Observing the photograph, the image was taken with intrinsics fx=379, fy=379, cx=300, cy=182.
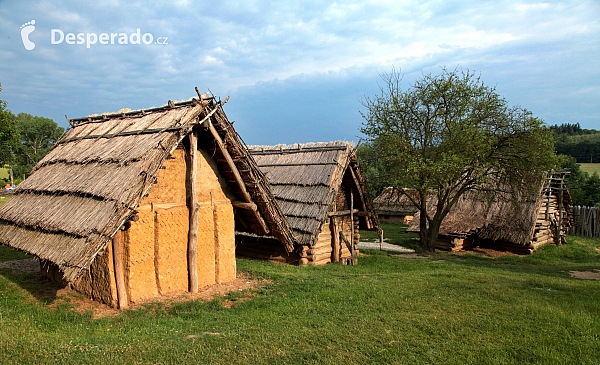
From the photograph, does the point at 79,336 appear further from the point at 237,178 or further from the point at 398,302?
the point at 398,302

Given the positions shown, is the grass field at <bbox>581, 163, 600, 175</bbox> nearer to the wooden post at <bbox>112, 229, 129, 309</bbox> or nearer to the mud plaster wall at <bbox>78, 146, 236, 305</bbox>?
the mud plaster wall at <bbox>78, 146, 236, 305</bbox>

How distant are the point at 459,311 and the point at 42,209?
923 centimetres

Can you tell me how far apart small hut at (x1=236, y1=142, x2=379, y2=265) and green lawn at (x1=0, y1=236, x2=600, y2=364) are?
381cm

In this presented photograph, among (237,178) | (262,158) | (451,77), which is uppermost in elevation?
(451,77)

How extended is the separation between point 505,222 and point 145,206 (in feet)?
61.6

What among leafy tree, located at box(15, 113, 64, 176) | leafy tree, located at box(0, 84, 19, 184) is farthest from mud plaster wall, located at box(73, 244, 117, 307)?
leafy tree, located at box(15, 113, 64, 176)

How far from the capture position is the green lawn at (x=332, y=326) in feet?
17.5

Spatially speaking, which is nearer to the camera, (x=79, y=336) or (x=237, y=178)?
(x=79, y=336)

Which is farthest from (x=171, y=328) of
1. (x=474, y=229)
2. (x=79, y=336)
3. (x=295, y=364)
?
(x=474, y=229)

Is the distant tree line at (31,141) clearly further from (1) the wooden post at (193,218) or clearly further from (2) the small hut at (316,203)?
(1) the wooden post at (193,218)

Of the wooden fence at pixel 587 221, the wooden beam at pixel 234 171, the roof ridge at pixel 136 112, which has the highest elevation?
the roof ridge at pixel 136 112

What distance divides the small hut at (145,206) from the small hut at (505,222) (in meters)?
12.9

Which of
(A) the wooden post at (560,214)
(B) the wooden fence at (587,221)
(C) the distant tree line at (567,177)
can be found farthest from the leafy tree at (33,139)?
(B) the wooden fence at (587,221)

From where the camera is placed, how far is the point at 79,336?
604 centimetres
